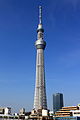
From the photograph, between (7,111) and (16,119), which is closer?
(16,119)

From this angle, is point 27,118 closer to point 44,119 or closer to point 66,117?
point 44,119

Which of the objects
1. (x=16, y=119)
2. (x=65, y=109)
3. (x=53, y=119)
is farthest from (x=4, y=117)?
(x=65, y=109)

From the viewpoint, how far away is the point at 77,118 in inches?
5640

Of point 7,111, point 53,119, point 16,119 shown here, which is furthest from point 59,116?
point 7,111

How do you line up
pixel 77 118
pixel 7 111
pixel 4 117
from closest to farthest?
pixel 77 118 → pixel 4 117 → pixel 7 111

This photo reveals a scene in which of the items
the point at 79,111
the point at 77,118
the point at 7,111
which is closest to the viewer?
the point at 77,118

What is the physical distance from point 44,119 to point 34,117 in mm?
10356

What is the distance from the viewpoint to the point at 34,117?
171m

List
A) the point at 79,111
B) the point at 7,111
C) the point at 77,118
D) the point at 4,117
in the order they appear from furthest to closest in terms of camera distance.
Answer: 1. the point at 7,111
2. the point at 4,117
3. the point at 79,111
4. the point at 77,118

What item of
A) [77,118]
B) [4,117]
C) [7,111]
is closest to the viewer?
[77,118]

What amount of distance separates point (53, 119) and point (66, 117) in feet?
53.2

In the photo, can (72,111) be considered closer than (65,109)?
Yes

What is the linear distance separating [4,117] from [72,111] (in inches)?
2142

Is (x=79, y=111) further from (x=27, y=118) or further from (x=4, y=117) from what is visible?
(x=4, y=117)
